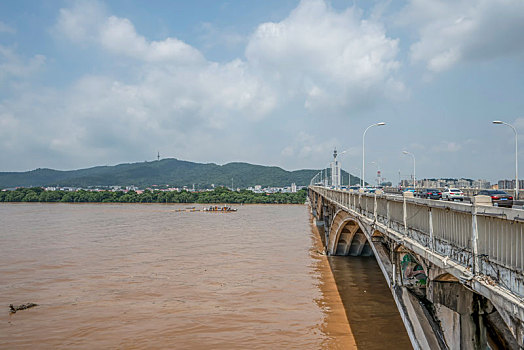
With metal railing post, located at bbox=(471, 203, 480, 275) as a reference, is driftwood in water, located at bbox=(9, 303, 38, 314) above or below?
below

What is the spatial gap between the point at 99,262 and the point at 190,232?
21.5 meters

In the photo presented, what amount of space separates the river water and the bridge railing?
7039 millimetres

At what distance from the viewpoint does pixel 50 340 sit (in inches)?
634

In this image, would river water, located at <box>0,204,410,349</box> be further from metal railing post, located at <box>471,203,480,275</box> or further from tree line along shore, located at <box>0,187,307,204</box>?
tree line along shore, located at <box>0,187,307,204</box>

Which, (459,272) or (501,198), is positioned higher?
(501,198)

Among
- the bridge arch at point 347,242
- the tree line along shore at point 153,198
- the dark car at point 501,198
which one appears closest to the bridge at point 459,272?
the dark car at point 501,198

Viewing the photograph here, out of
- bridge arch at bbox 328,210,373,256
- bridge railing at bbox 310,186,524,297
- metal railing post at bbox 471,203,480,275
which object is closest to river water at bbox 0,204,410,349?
bridge arch at bbox 328,210,373,256

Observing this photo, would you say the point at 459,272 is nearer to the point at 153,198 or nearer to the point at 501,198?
the point at 501,198

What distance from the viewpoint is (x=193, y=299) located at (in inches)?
837

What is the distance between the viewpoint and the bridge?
5781 mm

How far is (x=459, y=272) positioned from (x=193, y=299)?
1644 centimetres

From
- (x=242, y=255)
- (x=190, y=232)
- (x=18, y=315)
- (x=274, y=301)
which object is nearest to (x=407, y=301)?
(x=274, y=301)

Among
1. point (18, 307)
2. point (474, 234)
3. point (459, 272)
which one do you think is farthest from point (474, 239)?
point (18, 307)

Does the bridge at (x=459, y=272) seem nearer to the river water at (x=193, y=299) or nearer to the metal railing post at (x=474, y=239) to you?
the metal railing post at (x=474, y=239)
